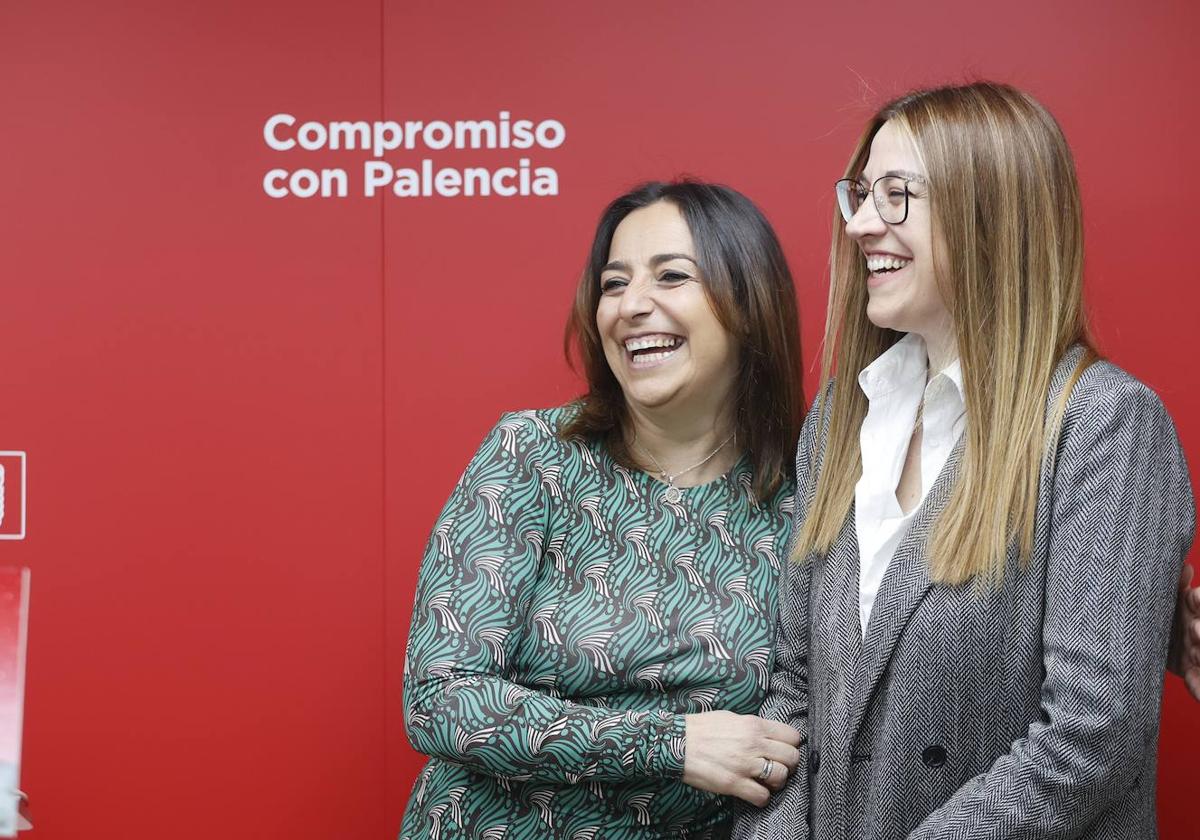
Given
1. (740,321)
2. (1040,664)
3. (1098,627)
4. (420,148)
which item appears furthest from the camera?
(420,148)

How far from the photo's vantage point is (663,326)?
2.29 metres

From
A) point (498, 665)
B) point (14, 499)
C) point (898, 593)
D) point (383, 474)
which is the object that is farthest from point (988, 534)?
point (14, 499)

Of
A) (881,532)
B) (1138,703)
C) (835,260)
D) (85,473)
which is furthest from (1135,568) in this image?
(85,473)

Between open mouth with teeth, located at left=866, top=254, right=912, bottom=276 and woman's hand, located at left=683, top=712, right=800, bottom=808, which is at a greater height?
open mouth with teeth, located at left=866, top=254, right=912, bottom=276

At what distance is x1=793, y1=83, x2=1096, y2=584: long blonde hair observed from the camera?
68.2 inches

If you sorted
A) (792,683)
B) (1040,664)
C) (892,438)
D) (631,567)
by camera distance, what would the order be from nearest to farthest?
(1040,664)
(892,438)
(792,683)
(631,567)

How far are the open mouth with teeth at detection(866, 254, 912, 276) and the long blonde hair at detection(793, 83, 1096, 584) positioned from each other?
0.07 m

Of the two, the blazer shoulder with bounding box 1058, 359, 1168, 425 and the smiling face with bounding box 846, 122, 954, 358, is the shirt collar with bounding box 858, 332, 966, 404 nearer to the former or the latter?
the smiling face with bounding box 846, 122, 954, 358

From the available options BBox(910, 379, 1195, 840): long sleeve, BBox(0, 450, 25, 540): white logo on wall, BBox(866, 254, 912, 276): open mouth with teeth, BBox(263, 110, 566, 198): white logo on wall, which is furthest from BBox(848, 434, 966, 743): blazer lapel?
BBox(0, 450, 25, 540): white logo on wall

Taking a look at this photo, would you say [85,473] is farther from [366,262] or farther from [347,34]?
[347,34]

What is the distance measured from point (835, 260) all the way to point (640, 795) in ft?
2.99

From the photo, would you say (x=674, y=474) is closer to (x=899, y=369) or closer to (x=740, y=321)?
(x=740, y=321)

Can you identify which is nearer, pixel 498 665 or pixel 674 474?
pixel 498 665

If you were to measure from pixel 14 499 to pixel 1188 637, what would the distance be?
2.28 metres
